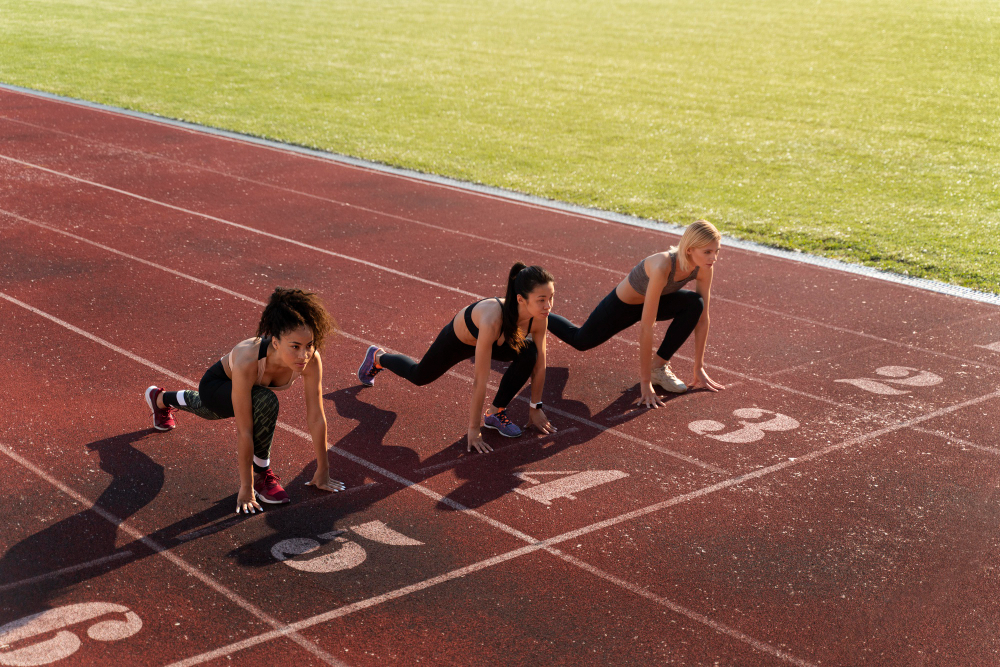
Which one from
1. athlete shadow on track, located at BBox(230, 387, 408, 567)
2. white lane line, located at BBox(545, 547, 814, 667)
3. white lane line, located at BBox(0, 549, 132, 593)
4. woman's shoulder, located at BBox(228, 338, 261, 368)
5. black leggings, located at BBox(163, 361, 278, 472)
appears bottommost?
white lane line, located at BBox(0, 549, 132, 593)

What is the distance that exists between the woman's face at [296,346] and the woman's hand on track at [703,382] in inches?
133

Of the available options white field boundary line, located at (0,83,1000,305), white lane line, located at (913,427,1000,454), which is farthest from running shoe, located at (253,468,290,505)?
white field boundary line, located at (0,83,1000,305)

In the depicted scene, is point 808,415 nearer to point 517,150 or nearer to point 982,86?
point 517,150

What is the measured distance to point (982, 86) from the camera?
24.2 metres

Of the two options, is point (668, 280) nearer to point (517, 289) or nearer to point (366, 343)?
point (517, 289)

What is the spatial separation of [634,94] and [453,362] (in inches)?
722

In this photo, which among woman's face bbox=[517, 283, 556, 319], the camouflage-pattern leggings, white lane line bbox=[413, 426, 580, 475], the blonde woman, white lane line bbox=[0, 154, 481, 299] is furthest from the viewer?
white lane line bbox=[0, 154, 481, 299]

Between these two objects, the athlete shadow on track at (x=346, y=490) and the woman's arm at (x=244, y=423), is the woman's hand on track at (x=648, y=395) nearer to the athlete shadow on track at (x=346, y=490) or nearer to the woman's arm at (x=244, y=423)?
the athlete shadow on track at (x=346, y=490)

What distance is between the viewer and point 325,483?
19.9 feet

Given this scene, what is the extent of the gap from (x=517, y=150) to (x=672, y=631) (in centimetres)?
1404

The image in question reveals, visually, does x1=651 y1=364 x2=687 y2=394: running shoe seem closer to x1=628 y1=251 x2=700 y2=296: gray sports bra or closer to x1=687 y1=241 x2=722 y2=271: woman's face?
x1=628 y1=251 x2=700 y2=296: gray sports bra

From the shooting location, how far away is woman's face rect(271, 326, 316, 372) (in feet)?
17.9

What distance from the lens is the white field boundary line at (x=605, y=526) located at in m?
4.71

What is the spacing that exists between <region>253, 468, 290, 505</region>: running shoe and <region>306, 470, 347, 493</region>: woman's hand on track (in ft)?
0.68
